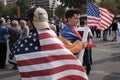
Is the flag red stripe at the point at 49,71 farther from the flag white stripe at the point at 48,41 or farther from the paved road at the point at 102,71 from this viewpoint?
the paved road at the point at 102,71

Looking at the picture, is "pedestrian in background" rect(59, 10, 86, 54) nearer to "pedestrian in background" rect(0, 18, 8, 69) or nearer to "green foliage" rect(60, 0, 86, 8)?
"pedestrian in background" rect(0, 18, 8, 69)

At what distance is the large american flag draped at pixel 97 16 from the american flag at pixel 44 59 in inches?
110

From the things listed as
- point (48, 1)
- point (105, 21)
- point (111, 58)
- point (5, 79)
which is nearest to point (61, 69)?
point (105, 21)

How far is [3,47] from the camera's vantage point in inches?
432

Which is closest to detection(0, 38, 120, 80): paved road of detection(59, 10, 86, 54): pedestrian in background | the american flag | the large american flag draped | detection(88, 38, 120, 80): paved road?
detection(88, 38, 120, 80): paved road

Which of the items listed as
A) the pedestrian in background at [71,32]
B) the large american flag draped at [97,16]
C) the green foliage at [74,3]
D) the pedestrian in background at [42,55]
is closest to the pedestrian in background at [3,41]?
the large american flag draped at [97,16]

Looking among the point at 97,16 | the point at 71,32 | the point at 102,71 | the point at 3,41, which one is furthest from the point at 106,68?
the point at 71,32

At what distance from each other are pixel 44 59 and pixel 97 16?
10.4 ft

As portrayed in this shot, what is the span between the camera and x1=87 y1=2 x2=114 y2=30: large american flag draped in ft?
21.3

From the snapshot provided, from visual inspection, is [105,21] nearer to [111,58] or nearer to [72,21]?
[72,21]

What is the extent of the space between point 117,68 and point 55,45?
7.26 m

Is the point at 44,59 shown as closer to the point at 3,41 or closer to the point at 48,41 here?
the point at 48,41

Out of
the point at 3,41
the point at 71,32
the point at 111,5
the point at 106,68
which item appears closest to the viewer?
the point at 71,32

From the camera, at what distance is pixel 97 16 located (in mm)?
6617
